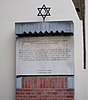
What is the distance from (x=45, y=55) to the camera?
488 centimetres

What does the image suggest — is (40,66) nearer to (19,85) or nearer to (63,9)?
(19,85)

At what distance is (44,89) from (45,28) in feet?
3.48

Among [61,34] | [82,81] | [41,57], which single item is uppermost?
[61,34]

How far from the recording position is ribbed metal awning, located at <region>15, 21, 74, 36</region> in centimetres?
461

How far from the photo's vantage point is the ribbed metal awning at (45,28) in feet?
15.1

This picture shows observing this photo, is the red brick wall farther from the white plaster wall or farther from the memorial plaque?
the white plaster wall

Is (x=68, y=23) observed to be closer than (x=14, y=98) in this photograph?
Yes

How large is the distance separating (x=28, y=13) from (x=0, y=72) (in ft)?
3.95

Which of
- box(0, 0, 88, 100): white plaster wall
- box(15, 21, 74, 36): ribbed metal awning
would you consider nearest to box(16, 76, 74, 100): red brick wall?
box(0, 0, 88, 100): white plaster wall

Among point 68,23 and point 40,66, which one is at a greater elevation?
point 68,23

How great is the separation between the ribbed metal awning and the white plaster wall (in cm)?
33

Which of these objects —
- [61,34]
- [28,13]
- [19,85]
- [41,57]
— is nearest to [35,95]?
[19,85]

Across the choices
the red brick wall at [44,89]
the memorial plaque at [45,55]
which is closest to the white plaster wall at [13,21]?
the memorial plaque at [45,55]

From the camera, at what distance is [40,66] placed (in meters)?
4.88
